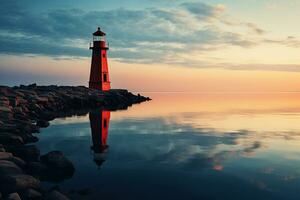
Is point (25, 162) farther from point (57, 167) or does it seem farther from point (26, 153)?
point (26, 153)

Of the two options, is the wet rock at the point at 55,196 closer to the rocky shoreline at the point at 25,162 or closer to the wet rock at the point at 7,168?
the rocky shoreline at the point at 25,162

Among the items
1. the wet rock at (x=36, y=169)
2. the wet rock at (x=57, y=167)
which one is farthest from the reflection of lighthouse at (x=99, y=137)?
the wet rock at (x=36, y=169)

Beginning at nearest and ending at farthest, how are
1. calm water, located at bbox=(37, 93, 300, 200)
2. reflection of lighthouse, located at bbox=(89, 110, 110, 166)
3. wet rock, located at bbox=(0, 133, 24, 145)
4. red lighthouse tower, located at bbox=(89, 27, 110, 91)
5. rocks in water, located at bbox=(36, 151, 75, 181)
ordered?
calm water, located at bbox=(37, 93, 300, 200)
rocks in water, located at bbox=(36, 151, 75, 181)
wet rock, located at bbox=(0, 133, 24, 145)
reflection of lighthouse, located at bbox=(89, 110, 110, 166)
red lighthouse tower, located at bbox=(89, 27, 110, 91)

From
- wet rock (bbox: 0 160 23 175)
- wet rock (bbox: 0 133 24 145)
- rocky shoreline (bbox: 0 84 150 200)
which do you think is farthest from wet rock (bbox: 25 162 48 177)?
wet rock (bbox: 0 133 24 145)

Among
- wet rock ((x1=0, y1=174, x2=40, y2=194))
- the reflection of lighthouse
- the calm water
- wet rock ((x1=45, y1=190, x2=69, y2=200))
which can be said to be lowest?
the calm water

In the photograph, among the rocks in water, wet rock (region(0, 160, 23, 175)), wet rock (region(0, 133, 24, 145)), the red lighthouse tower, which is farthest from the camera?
the red lighthouse tower

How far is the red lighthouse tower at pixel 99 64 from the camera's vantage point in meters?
44.4

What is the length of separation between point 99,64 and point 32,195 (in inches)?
1480

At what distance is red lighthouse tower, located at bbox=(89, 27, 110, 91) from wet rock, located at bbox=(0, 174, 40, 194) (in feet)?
121

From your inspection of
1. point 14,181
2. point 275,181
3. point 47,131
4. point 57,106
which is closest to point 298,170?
point 275,181

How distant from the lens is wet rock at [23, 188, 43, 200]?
7.79m

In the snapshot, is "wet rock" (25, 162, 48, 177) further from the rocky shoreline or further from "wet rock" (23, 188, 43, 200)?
"wet rock" (23, 188, 43, 200)

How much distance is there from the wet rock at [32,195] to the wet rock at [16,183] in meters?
0.31

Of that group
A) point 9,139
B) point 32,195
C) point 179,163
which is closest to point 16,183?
point 32,195
